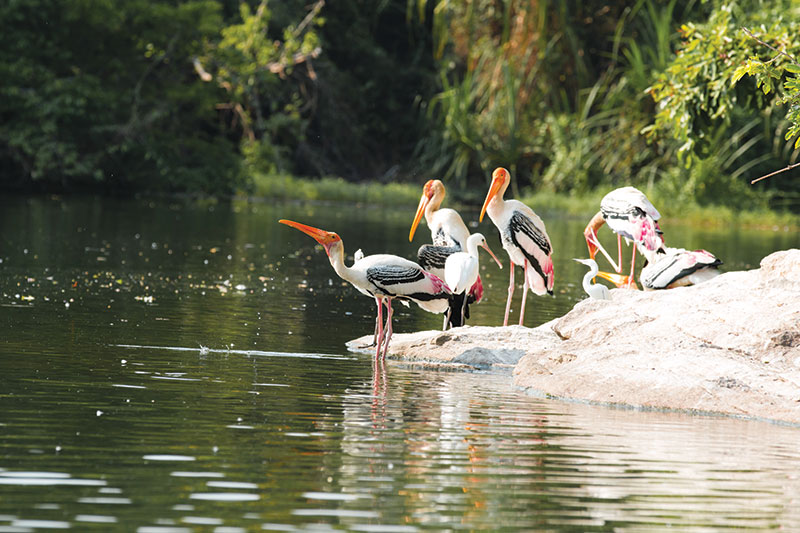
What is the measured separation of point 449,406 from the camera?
834 cm

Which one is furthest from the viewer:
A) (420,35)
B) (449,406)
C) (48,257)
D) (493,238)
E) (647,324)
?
(420,35)

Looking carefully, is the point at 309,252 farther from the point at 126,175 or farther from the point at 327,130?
the point at 327,130

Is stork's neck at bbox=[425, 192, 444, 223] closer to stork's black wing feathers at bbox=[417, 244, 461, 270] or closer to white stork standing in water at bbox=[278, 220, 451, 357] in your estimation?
stork's black wing feathers at bbox=[417, 244, 461, 270]

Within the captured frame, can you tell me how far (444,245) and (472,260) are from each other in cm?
123

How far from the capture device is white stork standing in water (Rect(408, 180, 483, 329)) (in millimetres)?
11352

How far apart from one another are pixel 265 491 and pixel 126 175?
30201mm

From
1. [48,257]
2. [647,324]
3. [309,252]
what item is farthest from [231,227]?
[647,324]

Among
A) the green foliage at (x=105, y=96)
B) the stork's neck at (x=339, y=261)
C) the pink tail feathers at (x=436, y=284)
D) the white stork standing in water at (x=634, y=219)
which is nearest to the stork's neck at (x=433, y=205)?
the white stork standing in water at (x=634, y=219)

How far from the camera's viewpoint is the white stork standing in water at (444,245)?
447 inches

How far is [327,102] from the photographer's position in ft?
131

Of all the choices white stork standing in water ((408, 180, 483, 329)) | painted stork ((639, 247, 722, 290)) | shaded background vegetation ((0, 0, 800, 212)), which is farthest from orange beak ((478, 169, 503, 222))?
shaded background vegetation ((0, 0, 800, 212))

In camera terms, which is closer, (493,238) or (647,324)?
(647,324)

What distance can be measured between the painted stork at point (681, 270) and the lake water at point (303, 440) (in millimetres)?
2127

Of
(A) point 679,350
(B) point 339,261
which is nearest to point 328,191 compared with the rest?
(B) point 339,261
